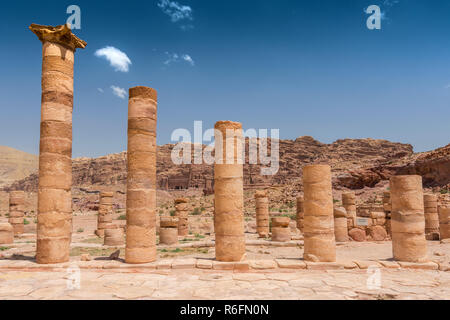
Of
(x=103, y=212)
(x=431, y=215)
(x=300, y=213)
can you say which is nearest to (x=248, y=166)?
(x=300, y=213)

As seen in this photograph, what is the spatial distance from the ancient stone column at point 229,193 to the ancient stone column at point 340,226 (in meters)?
8.79

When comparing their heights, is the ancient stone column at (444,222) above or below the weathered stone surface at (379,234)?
above

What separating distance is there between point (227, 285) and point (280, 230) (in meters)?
10.5

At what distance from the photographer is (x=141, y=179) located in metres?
8.98

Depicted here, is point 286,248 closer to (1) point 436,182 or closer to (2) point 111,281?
(2) point 111,281

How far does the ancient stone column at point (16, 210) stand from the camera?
20281 millimetres

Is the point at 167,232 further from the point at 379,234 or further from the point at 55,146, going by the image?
the point at 379,234

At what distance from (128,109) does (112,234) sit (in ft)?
28.5

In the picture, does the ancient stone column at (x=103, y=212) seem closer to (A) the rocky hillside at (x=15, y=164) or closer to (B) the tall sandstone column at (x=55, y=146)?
(B) the tall sandstone column at (x=55, y=146)

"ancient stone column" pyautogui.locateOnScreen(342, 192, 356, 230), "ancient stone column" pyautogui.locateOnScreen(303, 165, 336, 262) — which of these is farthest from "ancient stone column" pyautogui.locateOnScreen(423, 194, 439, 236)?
Result: "ancient stone column" pyautogui.locateOnScreen(303, 165, 336, 262)

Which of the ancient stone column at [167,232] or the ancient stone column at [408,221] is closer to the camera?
the ancient stone column at [408,221]

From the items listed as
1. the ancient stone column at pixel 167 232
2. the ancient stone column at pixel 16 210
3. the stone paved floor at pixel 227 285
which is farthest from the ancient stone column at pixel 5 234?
the stone paved floor at pixel 227 285

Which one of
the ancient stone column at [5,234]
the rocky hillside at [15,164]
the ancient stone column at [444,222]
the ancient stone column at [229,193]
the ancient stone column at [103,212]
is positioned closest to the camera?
the ancient stone column at [229,193]
